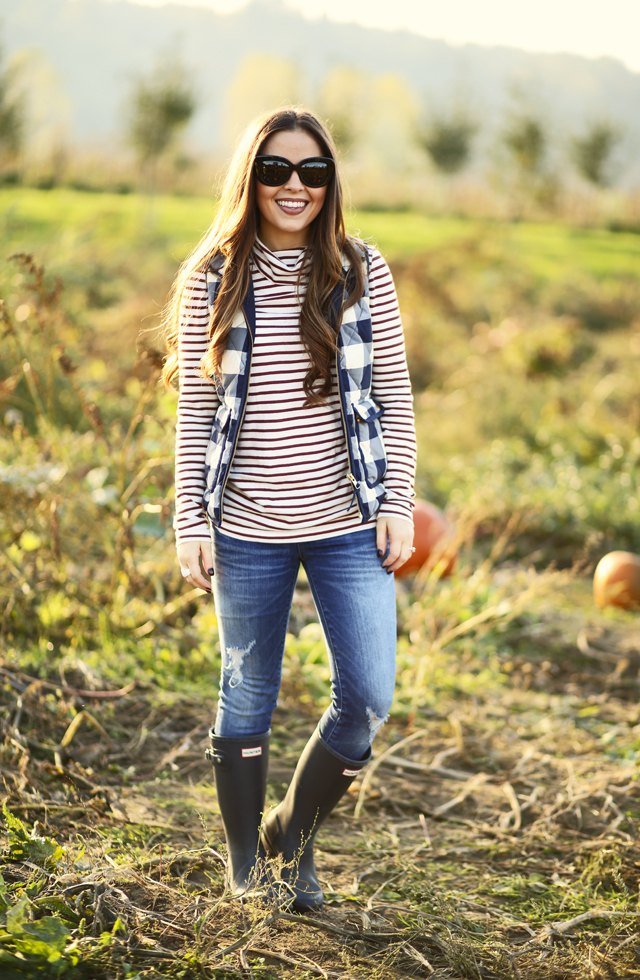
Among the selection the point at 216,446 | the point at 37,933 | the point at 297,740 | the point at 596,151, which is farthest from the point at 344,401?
the point at 596,151

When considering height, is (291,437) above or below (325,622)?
above

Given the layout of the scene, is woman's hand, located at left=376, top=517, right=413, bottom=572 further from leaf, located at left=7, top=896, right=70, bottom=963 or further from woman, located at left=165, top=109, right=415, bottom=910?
leaf, located at left=7, top=896, right=70, bottom=963

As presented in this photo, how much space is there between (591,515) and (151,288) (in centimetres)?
707

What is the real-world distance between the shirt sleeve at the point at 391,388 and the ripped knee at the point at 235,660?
1.50ft

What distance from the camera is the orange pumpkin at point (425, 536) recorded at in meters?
4.71

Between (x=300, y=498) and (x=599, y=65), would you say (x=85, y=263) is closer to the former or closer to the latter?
(x=300, y=498)

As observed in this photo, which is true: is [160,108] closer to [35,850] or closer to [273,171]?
[273,171]

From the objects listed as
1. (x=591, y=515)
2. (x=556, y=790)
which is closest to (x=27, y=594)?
(x=556, y=790)

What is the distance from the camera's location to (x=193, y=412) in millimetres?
1970

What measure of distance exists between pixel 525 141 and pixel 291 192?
18393 millimetres

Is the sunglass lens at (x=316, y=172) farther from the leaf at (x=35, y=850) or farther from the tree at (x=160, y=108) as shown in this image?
the tree at (x=160, y=108)

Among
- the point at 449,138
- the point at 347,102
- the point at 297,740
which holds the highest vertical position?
the point at 347,102

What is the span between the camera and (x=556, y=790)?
9.47ft

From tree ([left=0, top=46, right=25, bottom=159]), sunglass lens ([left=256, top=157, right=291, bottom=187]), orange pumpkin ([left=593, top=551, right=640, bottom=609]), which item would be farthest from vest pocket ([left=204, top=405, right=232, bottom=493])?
tree ([left=0, top=46, right=25, bottom=159])
